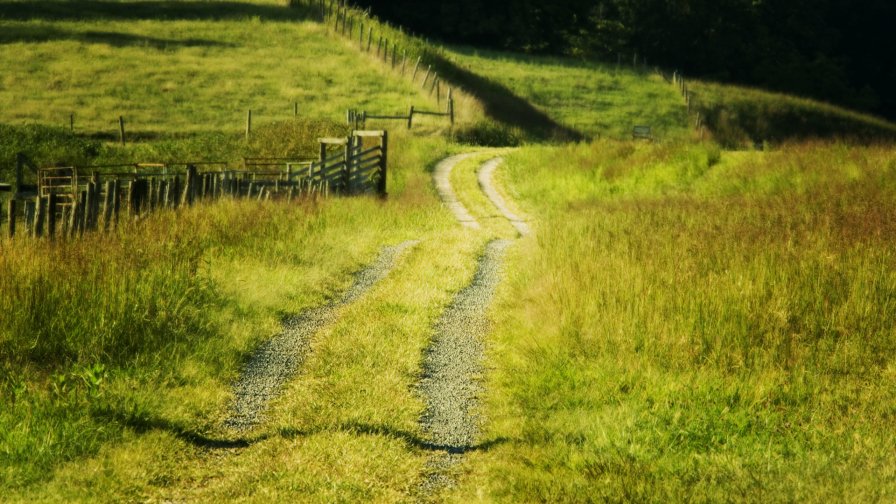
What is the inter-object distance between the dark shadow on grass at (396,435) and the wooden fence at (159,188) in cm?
738

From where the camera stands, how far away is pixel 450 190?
30.1 m

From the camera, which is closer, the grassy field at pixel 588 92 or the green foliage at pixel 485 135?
the green foliage at pixel 485 135

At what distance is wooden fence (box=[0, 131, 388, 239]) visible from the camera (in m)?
16.9

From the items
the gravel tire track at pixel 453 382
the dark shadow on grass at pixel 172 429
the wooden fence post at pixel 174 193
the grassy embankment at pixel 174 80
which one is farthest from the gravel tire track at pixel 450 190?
the dark shadow on grass at pixel 172 429

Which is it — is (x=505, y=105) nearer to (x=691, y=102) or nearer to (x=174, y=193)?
(x=691, y=102)

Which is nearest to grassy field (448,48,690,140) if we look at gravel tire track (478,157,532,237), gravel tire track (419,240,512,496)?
gravel tire track (478,157,532,237)

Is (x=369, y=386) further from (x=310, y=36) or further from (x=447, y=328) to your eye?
(x=310, y=36)

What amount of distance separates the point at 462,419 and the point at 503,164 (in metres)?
27.1

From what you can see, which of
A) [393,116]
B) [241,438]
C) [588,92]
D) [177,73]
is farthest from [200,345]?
[588,92]

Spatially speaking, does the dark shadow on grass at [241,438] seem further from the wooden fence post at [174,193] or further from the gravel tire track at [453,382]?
the wooden fence post at [174,193]

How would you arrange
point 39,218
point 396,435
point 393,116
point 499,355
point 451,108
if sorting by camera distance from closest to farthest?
1. point 396,435
2. point 499,355
3. point 39,218
4. point 393,116
5. point 451,108

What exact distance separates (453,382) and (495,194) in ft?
66.6

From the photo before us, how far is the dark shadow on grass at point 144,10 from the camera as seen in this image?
197 ft

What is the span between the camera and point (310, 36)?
202 feet
